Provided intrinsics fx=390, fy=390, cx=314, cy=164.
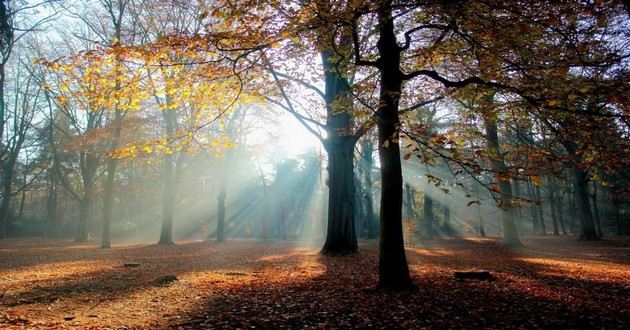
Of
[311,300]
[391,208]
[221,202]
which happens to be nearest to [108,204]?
[221,202]

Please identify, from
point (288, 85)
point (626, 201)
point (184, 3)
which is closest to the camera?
point (288, 85)

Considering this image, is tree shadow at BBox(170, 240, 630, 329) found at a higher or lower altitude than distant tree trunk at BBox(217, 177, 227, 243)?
lower

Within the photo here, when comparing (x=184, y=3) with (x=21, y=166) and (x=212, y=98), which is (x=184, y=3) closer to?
(x=212, y=98)

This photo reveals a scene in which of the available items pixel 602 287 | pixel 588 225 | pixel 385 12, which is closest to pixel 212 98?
pixel 385 12

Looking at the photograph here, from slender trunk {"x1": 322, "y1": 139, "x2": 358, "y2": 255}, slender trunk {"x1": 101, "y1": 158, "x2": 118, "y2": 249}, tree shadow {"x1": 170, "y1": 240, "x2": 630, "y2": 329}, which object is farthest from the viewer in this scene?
slender trunk {"x1": 101, "y1": 158, "x2": 118, "y2": 249}

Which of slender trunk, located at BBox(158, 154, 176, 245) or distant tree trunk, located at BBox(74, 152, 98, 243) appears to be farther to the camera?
distant tree trunk, located at BBox(74, 152, 98, 243)

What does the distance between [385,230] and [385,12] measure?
3.98 meters

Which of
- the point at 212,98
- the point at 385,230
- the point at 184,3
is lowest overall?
the point at 385,230

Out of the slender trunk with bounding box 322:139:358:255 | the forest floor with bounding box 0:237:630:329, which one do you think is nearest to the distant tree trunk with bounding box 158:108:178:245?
the slender trunk with bounding box 322:139:358:255

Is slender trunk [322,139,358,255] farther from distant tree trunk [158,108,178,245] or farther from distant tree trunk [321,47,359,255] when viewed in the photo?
distant tree trunk [158,108,178,245]

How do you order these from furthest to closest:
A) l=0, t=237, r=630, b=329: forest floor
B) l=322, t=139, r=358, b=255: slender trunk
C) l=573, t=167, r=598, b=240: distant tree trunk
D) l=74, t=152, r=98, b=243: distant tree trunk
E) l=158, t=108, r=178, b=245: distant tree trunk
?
l=74, t=152, r=98, b=243: distant tree trunk
l=573, t=167, r=598, b=240: distant tree trunk
l=158, t=108, r=178, b=245: distant tree trunk
l=322, t=139, r=358, b=255: slender trunk
l=0, t=237, r=630, b=329: forest floor

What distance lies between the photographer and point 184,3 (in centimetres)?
1900

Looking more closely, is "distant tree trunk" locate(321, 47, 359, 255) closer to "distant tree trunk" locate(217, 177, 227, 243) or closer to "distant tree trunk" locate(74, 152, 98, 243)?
"distant tree trunk" locate(217, 177, 227, 243)

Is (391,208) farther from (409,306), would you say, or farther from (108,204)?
(108,204)
